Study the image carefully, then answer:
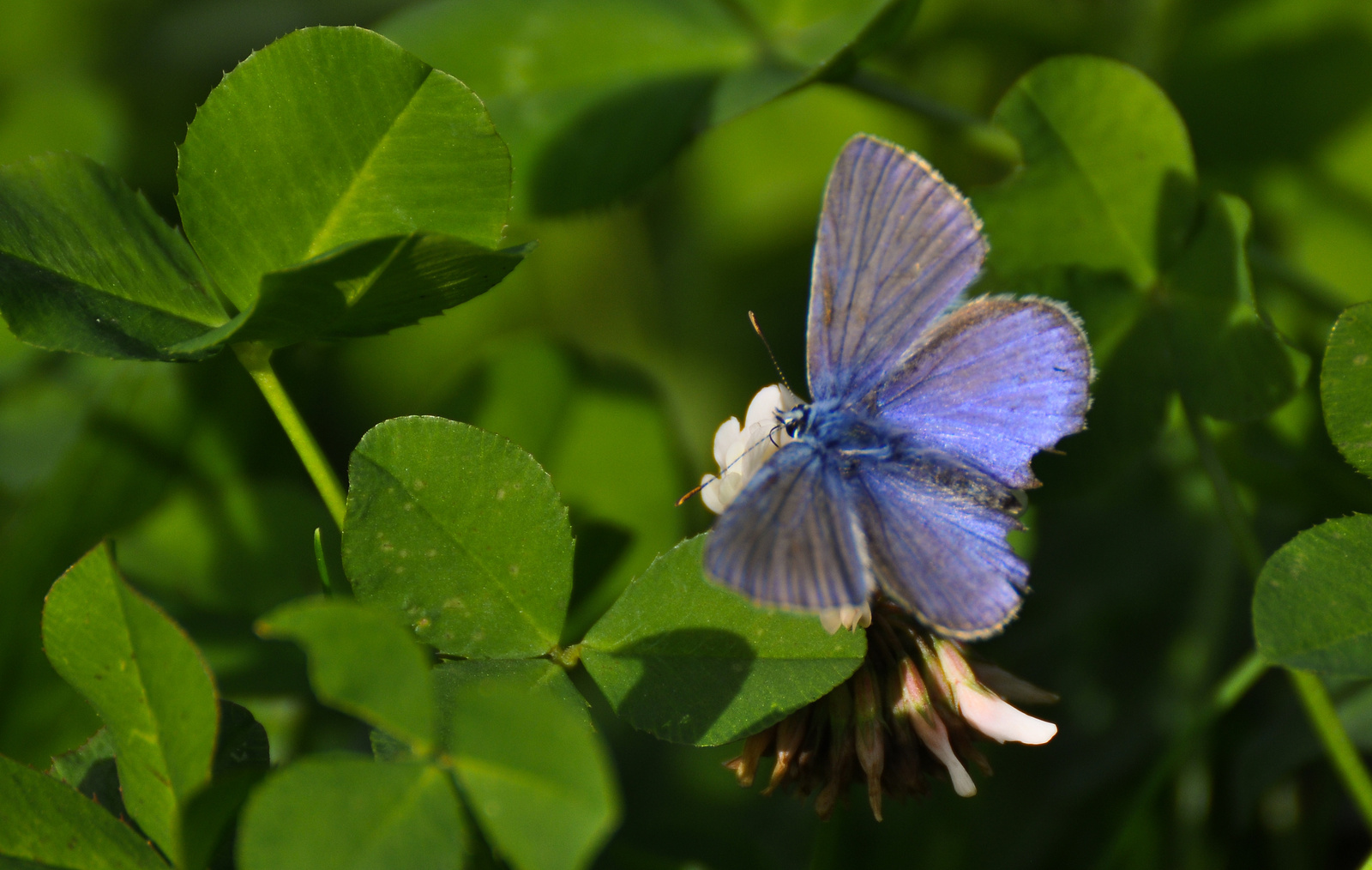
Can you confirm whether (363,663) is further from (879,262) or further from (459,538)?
(879,262)

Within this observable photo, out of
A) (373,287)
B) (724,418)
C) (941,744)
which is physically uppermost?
(373,287)

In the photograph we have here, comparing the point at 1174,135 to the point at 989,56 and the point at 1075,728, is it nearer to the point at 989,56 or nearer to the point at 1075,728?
the point at 1075,728

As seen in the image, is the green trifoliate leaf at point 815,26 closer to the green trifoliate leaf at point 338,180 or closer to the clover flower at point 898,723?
the green trifoliate leaf at point 338,180

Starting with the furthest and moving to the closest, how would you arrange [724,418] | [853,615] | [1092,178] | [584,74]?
[724,418] < [584,74] < [1092,178] < [853,615]

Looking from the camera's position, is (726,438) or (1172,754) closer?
(726,438)

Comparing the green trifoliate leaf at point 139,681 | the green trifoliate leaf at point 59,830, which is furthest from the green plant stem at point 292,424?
the green trifoliate leaf at point 59,830

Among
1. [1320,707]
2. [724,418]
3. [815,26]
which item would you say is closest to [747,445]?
[1320,707]

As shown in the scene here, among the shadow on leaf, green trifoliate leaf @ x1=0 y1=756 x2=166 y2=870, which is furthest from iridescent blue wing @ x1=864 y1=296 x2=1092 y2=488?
green trifoliate leaf @ x1=0 y1=756 x2=166 y2=870
